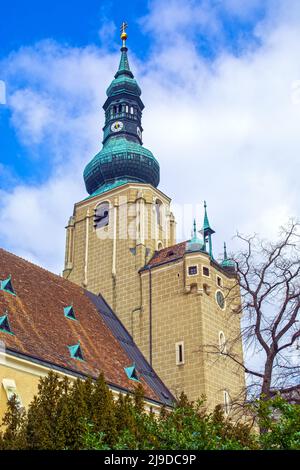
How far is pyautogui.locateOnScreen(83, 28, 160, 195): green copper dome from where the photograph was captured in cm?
3447

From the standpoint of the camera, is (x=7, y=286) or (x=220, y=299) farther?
(x=220, y=299)

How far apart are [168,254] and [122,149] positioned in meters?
7.27

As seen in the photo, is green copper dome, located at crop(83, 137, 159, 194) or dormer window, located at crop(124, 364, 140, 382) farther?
green copper dome, located at crop(83, 137, 159, 194)

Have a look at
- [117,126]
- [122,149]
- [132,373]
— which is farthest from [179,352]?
[117,126]

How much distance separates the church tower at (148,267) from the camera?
2752cm

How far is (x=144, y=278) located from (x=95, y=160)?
847 centimetres

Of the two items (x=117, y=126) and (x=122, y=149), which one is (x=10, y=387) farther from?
(x=117, y=126)

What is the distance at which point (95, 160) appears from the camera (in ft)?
116

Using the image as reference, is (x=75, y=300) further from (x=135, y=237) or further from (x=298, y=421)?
(x=298, y=421)

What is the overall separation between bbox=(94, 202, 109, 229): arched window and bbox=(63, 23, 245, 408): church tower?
0.05 metres

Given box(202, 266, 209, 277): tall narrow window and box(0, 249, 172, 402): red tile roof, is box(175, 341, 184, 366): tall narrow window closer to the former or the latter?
box(0, 249, 172, 402): red tile roof

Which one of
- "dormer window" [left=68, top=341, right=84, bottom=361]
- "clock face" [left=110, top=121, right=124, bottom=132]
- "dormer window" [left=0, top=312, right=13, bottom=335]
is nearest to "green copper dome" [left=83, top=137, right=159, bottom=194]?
"clock face" [left=110, top=121, right=124, bottom=132]

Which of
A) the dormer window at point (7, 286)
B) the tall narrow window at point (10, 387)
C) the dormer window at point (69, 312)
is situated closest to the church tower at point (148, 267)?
the dormer window at point (69, 312)

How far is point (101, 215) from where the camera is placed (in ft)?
110
